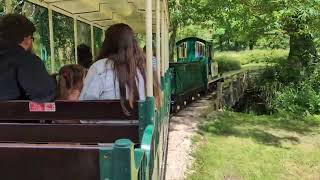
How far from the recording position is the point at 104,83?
11.7ft

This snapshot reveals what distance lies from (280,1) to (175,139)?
5854 millimetres

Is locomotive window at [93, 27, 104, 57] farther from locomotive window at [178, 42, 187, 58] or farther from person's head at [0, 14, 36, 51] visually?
locomotive window at [178, 42, 187, 58]

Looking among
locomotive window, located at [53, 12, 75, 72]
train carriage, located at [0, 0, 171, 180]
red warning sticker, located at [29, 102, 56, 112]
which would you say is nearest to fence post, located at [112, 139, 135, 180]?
train carriage, located at [0, 0, 171, 180]

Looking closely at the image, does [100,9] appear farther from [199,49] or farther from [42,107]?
[199,49]

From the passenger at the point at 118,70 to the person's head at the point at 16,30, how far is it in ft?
1.68

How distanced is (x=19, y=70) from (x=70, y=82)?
37.0 inches

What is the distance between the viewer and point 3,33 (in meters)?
3.30

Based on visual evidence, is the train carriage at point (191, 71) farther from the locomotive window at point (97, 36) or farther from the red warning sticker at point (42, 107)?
the red warning sticker at point (42, 107)

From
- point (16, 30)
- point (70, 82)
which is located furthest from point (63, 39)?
point (16, 30)

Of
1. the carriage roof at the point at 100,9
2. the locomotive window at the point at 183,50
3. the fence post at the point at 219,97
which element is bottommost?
the fence post at the point at 219,97

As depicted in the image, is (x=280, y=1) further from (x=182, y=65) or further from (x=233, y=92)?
(x=233, y=92)

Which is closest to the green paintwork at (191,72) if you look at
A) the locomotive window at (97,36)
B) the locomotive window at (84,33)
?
the locomotive window at (97,36)

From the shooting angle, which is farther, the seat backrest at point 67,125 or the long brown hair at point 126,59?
the long brown hair at point 126,59

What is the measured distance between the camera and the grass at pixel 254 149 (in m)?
8.80
